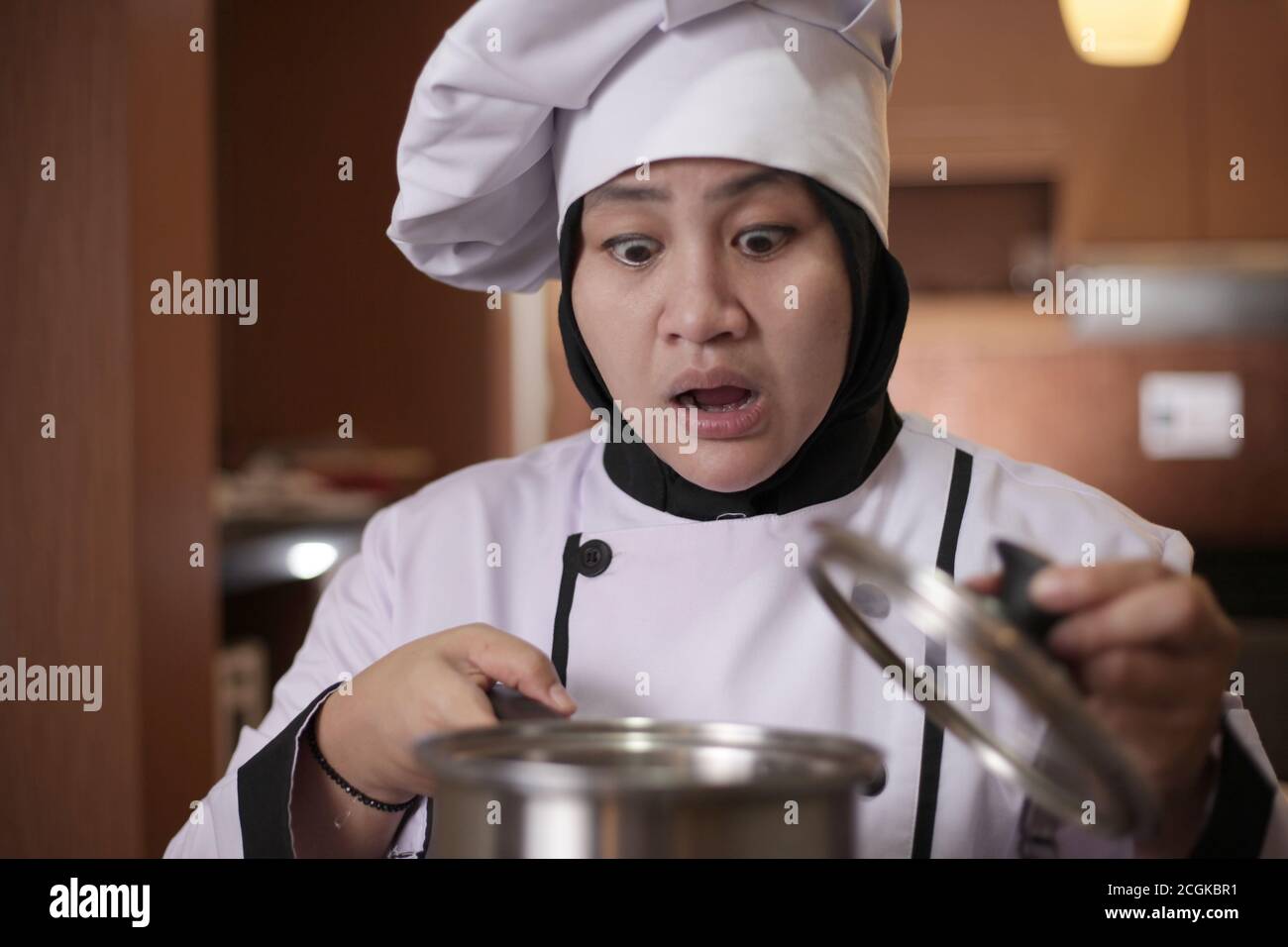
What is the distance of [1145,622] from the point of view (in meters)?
0.45

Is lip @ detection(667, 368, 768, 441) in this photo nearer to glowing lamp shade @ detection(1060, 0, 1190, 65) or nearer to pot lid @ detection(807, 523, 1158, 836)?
pot lid @ detection(807, 523, 1158, 836)

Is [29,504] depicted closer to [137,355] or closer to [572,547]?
[137,355]

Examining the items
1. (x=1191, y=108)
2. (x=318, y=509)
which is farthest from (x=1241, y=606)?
(x=318, y=509)

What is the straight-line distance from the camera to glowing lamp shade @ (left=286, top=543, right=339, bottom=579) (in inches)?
78.9

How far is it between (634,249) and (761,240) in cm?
8

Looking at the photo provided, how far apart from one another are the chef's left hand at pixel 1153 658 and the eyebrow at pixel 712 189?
1.21 feet

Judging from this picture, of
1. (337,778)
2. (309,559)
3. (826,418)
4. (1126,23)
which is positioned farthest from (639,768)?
(1126,23)

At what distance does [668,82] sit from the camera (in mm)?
808

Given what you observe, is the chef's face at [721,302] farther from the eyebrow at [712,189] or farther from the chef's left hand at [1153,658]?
the chef's left hand at [1153,658]

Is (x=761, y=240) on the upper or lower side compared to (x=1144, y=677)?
upper

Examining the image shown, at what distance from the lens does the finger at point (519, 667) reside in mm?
596

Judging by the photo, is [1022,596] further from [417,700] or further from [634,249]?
[634,249]

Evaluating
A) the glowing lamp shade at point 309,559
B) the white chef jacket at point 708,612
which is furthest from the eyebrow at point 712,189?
the glowing lamp shade at point 309,559

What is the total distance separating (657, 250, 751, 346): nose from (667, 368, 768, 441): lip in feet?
0.08
